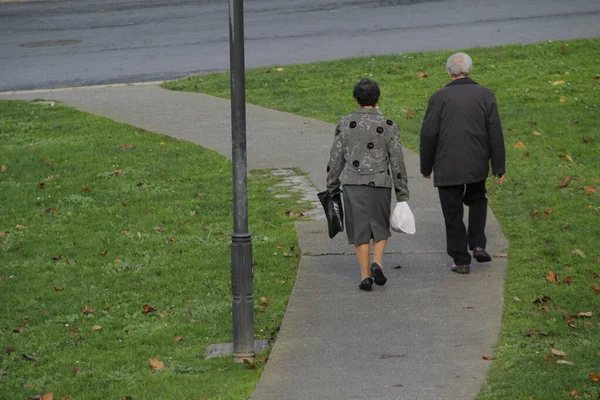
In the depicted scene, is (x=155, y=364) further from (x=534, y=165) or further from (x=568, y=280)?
(x=534, y=165)

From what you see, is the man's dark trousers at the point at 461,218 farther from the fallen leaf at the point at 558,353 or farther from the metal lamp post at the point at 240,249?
the metal lamp post at the point at 240,249

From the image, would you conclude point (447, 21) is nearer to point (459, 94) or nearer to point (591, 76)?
point (591, 76)

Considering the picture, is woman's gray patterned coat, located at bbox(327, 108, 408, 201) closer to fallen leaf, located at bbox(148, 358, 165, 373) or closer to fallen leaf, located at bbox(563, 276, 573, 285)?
fallen leaf, located at bbox(563, 276, 573, 285)

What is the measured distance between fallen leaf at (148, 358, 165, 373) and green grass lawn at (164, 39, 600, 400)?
2.13m

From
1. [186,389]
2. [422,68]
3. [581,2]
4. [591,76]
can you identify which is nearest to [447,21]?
[581,2]

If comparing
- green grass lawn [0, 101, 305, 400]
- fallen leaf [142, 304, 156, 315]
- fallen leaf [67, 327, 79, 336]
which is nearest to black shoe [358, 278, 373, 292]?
green grass lawn [0, 101, 305, 400]

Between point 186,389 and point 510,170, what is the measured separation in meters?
6.09

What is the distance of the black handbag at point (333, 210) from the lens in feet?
28.1

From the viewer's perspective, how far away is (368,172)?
8531 mm

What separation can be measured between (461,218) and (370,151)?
1.05 metres

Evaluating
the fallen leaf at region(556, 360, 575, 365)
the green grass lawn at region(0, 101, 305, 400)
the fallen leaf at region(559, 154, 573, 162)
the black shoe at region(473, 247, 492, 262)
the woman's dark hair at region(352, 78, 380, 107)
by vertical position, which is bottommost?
the green grass lawn at region(0, 101, 305, 400)

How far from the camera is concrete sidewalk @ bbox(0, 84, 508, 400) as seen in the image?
664 centimetres

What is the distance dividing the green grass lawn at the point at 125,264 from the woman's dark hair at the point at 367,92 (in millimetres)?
1589

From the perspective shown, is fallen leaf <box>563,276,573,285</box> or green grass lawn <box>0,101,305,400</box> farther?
fallen leaf <box>563,276,573,285</box>
